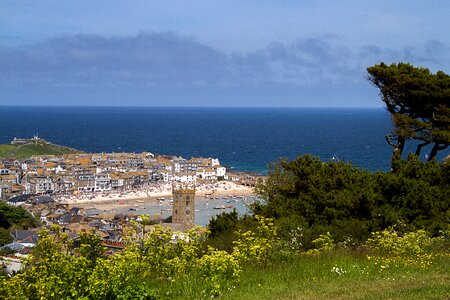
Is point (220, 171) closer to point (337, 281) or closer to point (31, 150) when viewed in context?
point (31, 150)

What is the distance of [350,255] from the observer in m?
7.65

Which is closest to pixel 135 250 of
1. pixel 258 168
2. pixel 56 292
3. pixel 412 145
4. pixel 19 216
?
pixel 56 292

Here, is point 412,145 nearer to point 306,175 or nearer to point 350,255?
point 306,175

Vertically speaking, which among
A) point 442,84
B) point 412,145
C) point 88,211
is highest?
point 442,84

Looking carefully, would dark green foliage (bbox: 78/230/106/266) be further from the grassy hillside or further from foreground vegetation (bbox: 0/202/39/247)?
the grassy hillside

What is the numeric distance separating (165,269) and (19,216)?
39180mm

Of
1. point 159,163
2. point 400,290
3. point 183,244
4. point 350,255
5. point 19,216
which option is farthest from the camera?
point 159,163

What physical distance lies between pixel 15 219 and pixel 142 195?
25.2 metres

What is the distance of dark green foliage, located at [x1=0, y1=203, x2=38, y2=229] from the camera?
1599 inches

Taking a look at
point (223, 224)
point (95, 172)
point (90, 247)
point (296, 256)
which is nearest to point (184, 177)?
point (95, 172)

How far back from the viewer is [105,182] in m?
74.4

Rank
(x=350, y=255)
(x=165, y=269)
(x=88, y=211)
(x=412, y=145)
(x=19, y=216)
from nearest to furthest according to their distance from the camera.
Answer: (x=165, y=269) → (x=350, y=255) → (x=19, y=216) → (x=88, y=211) → (x=412, y=145)

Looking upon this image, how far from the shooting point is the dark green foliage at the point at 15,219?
133ft

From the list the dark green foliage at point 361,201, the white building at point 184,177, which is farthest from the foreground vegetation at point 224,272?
the white building at point 184,177
